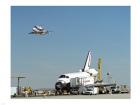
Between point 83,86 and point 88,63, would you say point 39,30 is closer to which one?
point 88,63

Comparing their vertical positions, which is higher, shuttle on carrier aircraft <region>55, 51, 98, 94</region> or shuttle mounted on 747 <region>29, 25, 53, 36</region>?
shuttle mounted on 747 <region>29, 25, 53, 36</region>

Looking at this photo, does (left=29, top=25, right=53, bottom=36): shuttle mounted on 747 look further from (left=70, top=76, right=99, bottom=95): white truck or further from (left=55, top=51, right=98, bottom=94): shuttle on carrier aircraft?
(left=70, top=76, right=99, bottom=95): white truck

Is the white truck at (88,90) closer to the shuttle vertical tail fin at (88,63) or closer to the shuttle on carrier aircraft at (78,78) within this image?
the shuttle on carrier aircraft at (78,78)

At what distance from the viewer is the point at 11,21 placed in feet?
17.2

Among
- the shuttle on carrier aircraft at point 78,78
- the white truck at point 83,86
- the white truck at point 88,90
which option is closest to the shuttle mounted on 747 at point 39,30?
the shuttle on carrier aircraft at point 78,78

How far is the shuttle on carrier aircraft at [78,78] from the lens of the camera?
528cm

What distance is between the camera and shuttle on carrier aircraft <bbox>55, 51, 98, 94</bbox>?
5.28m

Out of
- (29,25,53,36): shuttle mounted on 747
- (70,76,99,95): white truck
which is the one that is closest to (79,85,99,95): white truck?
(70,76,99,95): white truck

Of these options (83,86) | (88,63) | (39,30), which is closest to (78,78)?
(83,86)

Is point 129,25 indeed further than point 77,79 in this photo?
No
